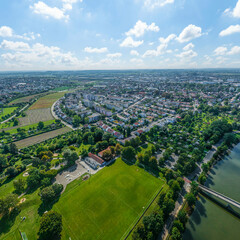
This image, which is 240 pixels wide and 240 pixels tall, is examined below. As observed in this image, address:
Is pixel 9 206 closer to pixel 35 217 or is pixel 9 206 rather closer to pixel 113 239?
pixel 35 217

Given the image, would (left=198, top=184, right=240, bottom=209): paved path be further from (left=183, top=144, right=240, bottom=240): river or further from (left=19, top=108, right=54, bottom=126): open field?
(left=19, top=108, right=54, bottom=126): open field

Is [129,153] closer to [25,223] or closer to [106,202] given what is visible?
[106,202]

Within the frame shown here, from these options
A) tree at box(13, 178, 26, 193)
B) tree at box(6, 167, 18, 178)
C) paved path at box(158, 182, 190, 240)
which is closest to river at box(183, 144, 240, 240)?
paved path at box(158, 182, 190, 240)

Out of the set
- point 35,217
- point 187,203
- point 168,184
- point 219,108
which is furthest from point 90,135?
point 219,108

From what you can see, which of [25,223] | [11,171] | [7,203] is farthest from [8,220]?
[11,171]

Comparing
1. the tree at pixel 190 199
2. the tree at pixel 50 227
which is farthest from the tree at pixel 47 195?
the tree at pixel 190 199

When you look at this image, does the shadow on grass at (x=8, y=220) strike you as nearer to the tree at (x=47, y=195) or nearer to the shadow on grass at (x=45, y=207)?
the shadow on grass at (x=45, y=207)
